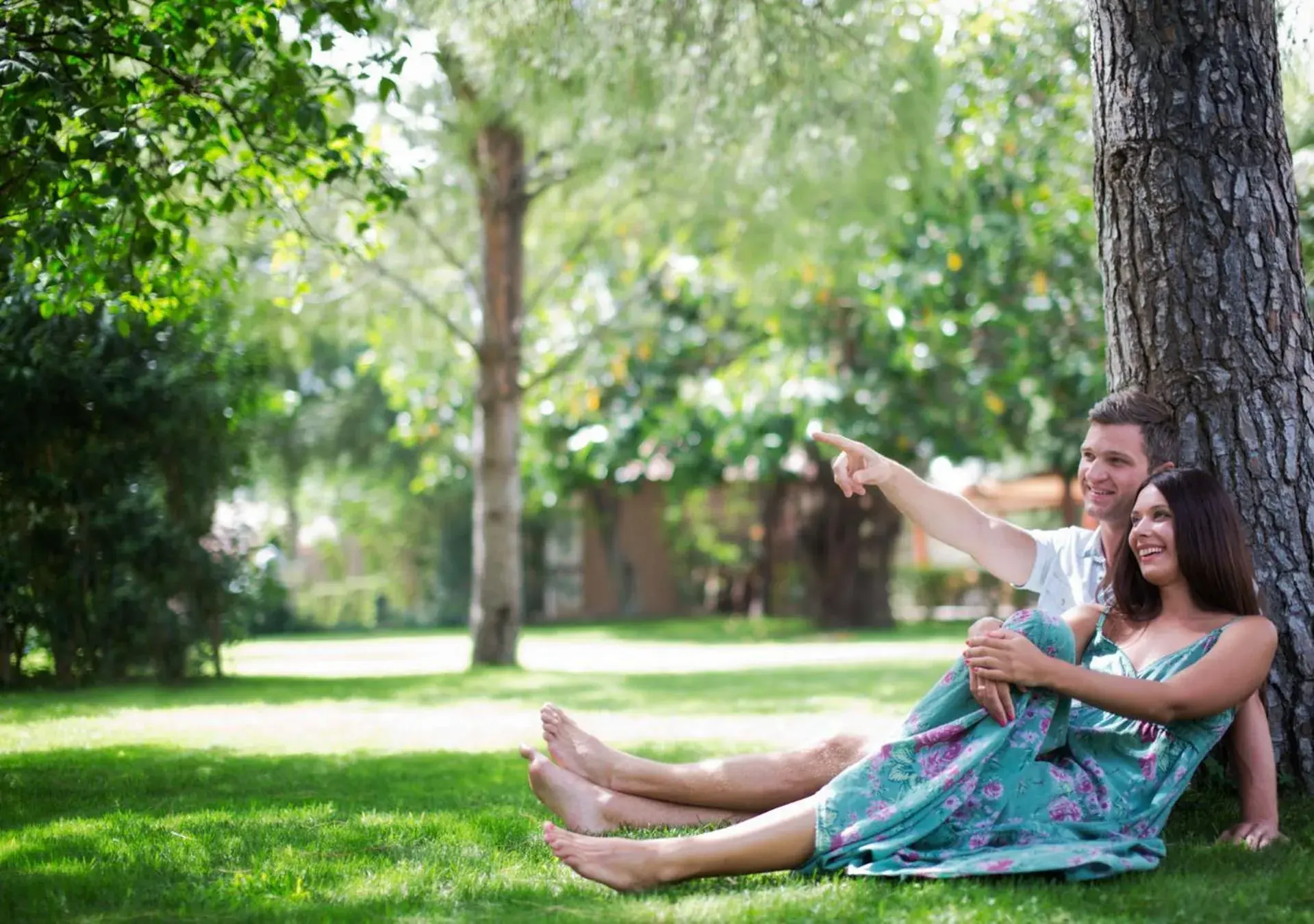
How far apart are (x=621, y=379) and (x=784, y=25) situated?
10.7 m

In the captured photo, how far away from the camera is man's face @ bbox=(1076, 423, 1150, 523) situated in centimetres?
391

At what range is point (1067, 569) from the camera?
4180 millimetres

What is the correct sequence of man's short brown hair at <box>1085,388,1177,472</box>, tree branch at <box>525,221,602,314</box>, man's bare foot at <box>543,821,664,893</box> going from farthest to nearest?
1. tree branch at <box>525,221,602,314</box>
2. man's short brown hair at <box>1085,388,1177,472</box>
3. man's bare foot at <box>543,821,664,893</box>

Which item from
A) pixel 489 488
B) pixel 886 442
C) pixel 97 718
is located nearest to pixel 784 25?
pixel 97 718

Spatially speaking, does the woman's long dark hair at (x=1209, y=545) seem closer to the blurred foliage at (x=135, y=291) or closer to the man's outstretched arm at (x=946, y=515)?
the man's outstretched arm at (x=946, y=515)

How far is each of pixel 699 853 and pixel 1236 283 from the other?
2.47m

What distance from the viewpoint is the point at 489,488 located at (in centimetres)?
1273

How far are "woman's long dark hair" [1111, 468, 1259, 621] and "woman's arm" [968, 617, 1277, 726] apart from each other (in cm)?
9

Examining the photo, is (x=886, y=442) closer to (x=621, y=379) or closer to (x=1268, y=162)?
(x=621, y=379)

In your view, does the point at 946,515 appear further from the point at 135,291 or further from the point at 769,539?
the point at 769,539

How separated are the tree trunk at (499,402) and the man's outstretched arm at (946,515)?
8.65m

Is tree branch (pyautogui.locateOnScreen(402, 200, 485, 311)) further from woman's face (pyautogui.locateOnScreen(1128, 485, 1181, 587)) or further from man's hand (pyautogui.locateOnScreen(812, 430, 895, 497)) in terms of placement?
woman's face (pyautogui.locateOnScreen(1128, 485, 1181, 587))

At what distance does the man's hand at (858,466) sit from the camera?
418cm

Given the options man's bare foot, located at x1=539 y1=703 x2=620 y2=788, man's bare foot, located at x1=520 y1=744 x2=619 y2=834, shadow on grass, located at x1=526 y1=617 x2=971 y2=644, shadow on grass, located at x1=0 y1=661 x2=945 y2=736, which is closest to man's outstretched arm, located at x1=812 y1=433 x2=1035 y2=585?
man's bare foot, located at x1=539 y1=703 x2=620 y2=788
